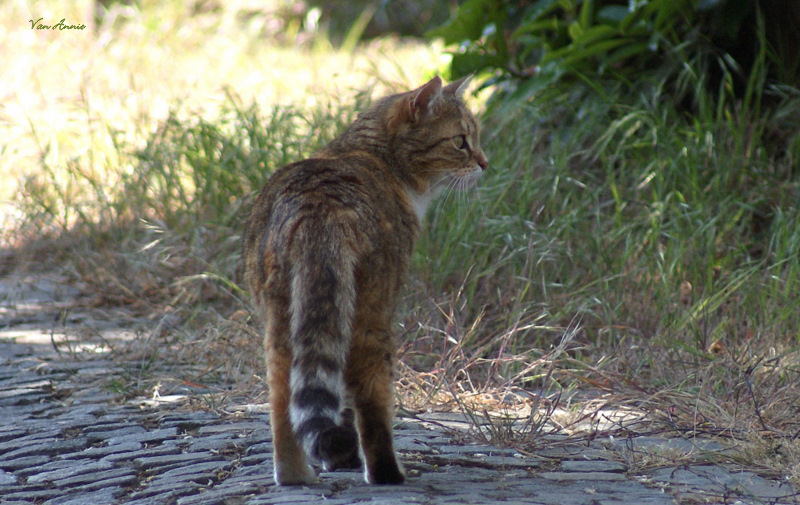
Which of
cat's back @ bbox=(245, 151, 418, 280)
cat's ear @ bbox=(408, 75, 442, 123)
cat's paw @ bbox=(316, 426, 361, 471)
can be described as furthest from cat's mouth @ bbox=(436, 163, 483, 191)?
cat's paw @ bbox=(316, 426, 361, 471)

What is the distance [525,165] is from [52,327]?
2.97 metres

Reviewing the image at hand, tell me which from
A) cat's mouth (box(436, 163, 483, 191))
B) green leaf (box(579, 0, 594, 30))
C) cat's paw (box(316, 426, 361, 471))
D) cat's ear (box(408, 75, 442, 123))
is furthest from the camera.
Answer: green leaf (box(579, 0, 594, 30))

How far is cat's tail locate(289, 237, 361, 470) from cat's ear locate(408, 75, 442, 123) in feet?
3.36

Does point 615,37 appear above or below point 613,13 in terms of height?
below

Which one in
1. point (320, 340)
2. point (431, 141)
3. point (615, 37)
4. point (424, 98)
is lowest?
point (320, 340)

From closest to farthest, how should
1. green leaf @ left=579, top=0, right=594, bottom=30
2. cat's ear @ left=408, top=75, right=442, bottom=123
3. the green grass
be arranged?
cat's ear @ left=408, top=75, right=442, bottom=123
the green grass
green leaf @ left=579, top=0, right=594, bottom=30

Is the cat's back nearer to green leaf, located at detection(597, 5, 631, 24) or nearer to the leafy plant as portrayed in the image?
the leafy plant

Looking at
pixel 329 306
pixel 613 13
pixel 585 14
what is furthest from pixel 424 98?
pixel 613 13

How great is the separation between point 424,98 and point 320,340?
131 cm

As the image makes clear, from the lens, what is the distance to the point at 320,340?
257 centimetres

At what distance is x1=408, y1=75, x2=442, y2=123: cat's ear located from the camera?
3490 millimetres

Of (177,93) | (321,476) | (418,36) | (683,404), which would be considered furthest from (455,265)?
(418,36)

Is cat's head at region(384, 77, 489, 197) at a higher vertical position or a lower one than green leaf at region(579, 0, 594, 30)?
lower

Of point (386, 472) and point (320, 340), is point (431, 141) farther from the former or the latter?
point (386, 472)
